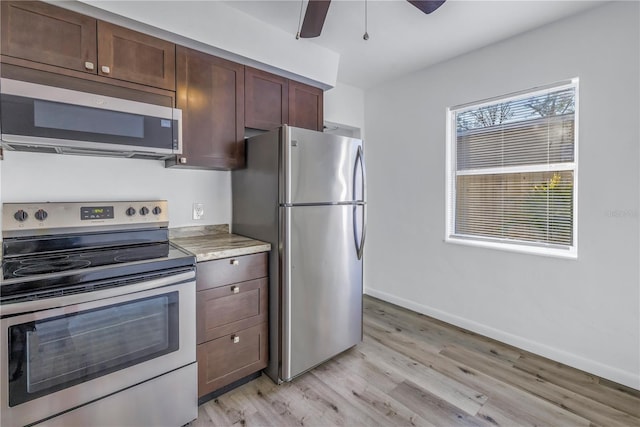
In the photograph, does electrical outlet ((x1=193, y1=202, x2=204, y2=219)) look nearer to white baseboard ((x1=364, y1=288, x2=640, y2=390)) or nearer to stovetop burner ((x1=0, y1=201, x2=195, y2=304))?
stovetop burner ((x1=0, y1=201, x2=195, y2=304))

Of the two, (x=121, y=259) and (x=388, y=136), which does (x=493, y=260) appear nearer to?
(x=388, y=136)

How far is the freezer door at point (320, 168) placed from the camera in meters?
1.96

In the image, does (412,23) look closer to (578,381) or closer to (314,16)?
(314,16)

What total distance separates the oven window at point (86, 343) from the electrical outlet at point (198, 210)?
861 millimetres

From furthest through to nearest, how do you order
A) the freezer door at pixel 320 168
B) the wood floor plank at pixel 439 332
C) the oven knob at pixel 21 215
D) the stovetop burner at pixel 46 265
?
the wood floor plank at pixel 439 332 → the freezer door at pixel 320 168 → the oven knob at pixel 21 215 → the stovetop burner at pixel 46 265

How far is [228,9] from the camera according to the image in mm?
2043

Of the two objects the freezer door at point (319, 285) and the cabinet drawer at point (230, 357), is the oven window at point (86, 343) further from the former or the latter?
the freezer door at point (319, 285)

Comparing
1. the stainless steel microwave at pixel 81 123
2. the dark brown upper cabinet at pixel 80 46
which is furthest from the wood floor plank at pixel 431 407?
the dark brown upper cabinet at pixel 80 46

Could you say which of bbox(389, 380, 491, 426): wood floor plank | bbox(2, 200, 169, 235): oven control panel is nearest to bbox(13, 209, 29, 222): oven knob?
bbox(2, 200, 169, 235): oven control panel

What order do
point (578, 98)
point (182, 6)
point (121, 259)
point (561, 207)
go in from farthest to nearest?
point (561, 207) < point (578, 98) < point (182, 6) < point (121, 259)

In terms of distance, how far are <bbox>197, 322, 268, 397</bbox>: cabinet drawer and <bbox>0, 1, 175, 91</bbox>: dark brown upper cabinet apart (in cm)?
162

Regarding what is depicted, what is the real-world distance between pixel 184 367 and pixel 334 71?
251cm

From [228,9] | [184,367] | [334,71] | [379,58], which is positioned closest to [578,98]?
[379,58]

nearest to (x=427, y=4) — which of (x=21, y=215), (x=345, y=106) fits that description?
(x=345, y=106)
